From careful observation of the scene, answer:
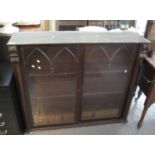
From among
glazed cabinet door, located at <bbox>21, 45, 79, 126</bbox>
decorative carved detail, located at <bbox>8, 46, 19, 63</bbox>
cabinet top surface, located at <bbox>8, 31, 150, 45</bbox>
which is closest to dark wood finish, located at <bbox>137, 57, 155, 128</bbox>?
cabinet top surface, located at <bbox>8, 31, 150, 45</bbox>

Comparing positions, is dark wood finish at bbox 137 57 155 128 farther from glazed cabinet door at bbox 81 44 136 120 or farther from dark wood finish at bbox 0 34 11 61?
dark wood finish at bbox 0 34 11 61

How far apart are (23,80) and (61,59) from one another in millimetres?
376

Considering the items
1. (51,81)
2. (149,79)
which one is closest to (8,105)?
(51,81)

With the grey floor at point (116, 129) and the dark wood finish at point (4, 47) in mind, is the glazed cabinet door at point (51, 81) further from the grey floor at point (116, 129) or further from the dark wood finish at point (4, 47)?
the dark wood finish at point (4, 47)

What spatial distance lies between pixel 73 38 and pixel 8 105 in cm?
78

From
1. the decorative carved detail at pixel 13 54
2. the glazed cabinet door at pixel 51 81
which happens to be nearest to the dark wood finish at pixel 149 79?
the glazed cabinet door at pixel 51 81

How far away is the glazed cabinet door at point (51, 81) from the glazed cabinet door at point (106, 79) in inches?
4.9

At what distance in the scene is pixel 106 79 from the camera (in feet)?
5.32

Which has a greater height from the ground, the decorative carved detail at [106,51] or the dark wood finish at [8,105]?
the decorative carved detail at [106,51]

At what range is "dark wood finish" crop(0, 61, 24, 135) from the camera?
136cm

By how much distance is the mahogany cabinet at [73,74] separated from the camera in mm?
1351

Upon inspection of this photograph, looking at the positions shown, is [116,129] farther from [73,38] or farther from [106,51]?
[73,38]

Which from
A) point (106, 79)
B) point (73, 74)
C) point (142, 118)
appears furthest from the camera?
point (142, 118)
